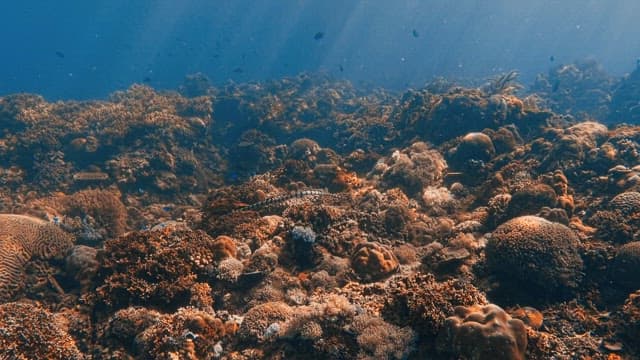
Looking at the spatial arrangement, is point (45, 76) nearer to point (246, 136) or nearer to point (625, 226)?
point (246, 136)

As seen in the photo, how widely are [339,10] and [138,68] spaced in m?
81.6

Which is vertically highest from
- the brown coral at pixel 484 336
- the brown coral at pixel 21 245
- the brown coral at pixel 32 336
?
the brown coral at pixel 21 245

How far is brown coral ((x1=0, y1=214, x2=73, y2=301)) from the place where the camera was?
894cm

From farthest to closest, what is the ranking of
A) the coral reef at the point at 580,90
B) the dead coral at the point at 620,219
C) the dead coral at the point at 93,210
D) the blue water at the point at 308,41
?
the blue water at the point at 308,41 → the coral reef at the point at 580,90 → the dead coral at the point at 93,210 → the dead coral at the point at 620,219

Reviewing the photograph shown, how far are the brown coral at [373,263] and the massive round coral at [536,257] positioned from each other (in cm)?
201

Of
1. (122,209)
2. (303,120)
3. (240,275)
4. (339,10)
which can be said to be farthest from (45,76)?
(240,275)

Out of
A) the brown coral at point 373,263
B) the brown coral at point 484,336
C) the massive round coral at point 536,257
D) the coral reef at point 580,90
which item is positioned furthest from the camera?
the coral reef at point 580,90

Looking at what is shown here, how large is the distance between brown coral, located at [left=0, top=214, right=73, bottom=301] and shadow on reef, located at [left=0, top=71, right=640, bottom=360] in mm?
36

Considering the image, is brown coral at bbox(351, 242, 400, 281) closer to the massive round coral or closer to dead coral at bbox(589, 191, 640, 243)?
the massive round coral

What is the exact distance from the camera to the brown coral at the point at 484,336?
4.96 metres

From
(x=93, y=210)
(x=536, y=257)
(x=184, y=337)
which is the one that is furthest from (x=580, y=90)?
(x=184, y=337)

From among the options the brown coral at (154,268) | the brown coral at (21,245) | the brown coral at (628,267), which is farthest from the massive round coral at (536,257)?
the brown coral at (21,245)

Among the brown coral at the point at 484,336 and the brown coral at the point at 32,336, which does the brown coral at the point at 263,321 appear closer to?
the brown coral at the point at 484,336

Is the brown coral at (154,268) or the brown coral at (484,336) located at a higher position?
the brown coral at (154,268)
